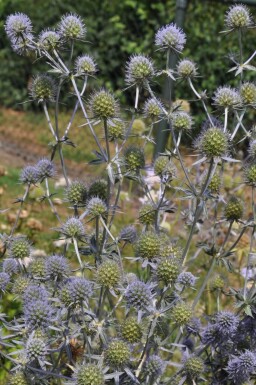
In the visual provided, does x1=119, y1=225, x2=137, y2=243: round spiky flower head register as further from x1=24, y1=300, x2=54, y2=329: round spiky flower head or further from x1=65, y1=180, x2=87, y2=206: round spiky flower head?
x1=24, y1=300, x2=54, y2=329: round spiky flower head

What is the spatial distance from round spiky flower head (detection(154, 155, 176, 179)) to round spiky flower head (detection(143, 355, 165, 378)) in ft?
2.15

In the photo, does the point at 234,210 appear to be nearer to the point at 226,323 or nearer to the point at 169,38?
the point at 226,323

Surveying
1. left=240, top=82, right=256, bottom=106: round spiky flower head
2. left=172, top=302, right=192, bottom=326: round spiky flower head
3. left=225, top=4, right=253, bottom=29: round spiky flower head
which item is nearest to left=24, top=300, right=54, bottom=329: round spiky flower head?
left=172, top=302, right=192, bottom=326: round spiky flower head

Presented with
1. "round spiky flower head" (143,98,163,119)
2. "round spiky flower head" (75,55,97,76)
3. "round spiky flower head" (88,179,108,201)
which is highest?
"round spiky flower head" (75,55,97,76)

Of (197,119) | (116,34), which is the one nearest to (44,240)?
(197,119)

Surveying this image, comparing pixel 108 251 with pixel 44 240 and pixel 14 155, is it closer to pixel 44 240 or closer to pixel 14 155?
pixel 44 240

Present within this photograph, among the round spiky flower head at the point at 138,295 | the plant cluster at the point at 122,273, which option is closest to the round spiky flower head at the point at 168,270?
the plant cluster at the point at 122,273

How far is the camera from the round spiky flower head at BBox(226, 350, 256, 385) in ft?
7.84

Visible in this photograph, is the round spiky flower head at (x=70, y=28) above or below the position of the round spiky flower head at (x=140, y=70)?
above

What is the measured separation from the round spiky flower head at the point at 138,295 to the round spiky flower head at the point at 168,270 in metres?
0.11

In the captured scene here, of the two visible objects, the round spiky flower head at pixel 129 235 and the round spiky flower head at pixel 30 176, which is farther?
the round spiky flower head at pixel 30 176

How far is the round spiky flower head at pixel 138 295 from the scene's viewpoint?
7.29 feet

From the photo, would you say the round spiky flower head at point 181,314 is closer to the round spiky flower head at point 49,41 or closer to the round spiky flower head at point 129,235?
the round spiky flower head at point 129,235

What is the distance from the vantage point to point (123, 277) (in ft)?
8.11
